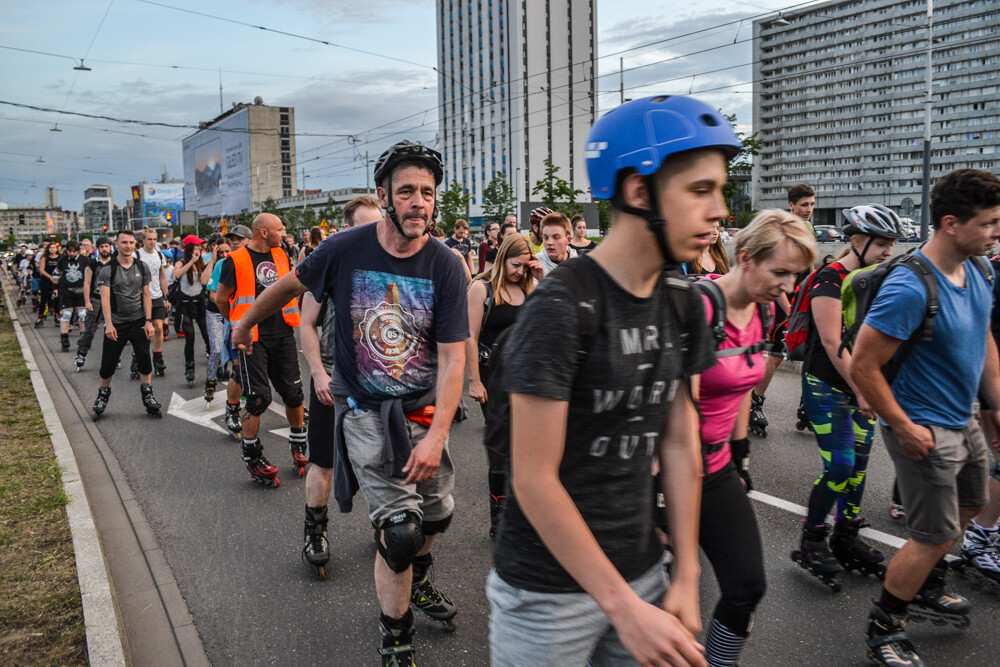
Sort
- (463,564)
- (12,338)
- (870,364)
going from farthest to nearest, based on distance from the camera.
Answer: (12,338)
(463,564)
(870,364)

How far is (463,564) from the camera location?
4.50 metres

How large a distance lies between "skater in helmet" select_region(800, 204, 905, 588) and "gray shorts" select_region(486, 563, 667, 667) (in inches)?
110

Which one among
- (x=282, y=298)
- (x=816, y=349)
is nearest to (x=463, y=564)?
(x=282, y=298)

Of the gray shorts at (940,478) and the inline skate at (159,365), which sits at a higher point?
the gray shorts at (940,478)

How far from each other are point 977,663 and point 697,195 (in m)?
3.03

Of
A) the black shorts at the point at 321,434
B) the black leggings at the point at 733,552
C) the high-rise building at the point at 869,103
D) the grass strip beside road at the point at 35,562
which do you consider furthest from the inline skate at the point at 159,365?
the high-rise building at the point at 869,103

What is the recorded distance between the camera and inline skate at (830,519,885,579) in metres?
4.14

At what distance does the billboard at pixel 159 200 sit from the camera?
440 feet

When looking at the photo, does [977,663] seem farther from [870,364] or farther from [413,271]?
[413,271]

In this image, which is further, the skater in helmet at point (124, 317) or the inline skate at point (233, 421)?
the skater in helmet at point (124, 317)

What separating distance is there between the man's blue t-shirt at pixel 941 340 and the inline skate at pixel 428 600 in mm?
2283

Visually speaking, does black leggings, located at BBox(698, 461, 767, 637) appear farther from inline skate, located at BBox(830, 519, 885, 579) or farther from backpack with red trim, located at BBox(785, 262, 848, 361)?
backpack with red trim, located at BBox(785, 262, 848, 361)

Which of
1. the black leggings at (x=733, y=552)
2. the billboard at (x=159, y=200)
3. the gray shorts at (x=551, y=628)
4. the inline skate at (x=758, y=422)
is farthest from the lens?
the billboard at (x=159, y=200)

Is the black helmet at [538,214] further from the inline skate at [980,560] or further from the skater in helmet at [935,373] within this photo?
the skater in helmet at [935,373]
